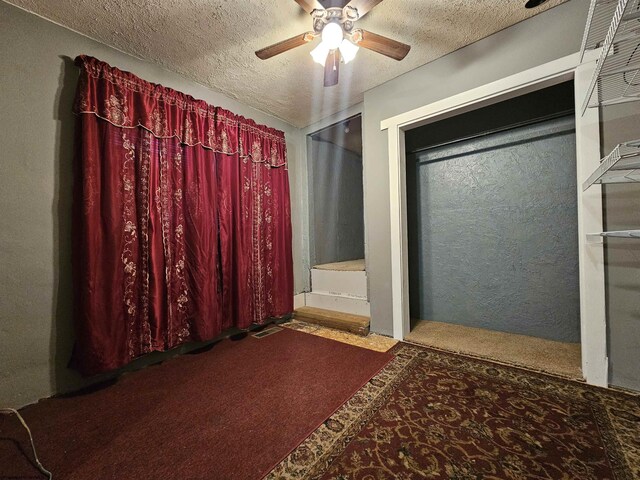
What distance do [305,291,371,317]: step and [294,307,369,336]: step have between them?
0.17 ft

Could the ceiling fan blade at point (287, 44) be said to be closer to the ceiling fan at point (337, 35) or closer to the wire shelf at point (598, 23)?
the ceiling fan at point (337, 35)

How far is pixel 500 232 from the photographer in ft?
8.12

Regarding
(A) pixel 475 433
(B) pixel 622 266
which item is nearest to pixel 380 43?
(B) pixel 622 266

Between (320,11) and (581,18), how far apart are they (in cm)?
164

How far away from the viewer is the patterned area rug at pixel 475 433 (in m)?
1.04

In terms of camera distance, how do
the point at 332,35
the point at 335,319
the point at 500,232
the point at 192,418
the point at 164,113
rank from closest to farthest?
1. the point at 192,418
2. the point at 332,35
3. the point at 164,113
4. the point at 500,232
5. the point at 335,319

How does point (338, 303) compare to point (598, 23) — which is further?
point (338, 303)

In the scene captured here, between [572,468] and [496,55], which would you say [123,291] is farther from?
[496,55]

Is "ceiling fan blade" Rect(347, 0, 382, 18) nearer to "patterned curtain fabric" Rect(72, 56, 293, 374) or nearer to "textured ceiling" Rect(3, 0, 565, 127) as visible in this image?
"textured ceiling" Rect(3, 0, 565, 127)

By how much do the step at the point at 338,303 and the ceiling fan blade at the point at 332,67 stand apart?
2097mm

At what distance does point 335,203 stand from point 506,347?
110 inches

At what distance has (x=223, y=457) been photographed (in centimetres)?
114

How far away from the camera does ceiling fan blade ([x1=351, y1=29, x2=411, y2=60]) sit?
1548mm

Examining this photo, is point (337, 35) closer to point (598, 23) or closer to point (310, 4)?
point (310, 4)
